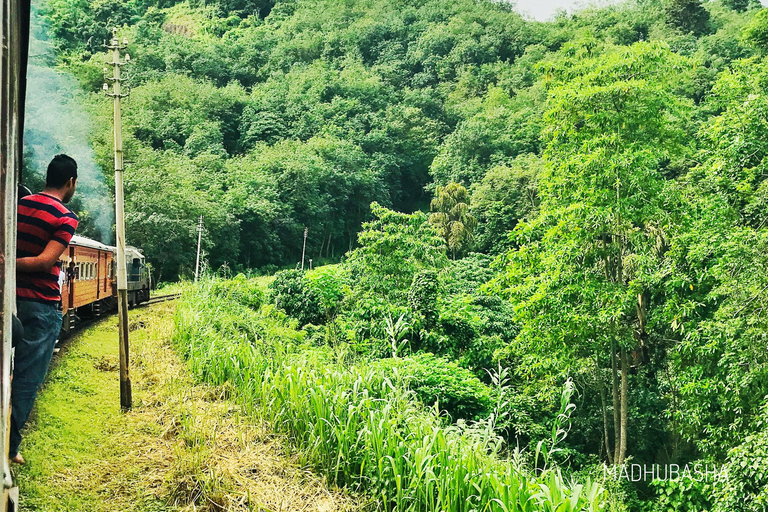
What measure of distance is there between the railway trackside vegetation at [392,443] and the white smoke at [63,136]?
56.4ft

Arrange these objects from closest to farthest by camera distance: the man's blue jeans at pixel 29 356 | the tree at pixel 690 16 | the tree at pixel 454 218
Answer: the man's blue jeans at pixel 29 356
the tree at pixel 454 218
the tree at pixel 690 16

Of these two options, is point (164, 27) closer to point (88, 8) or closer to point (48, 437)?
point (88, 8)

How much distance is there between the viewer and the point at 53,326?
8.89 feet

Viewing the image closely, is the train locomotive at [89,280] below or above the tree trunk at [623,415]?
above

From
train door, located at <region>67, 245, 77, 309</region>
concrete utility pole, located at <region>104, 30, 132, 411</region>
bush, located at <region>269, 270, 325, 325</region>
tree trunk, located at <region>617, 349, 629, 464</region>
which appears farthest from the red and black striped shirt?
tree trunk, located at <region>617, 349, 629, 464</region>

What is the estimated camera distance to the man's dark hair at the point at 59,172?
2773 mm

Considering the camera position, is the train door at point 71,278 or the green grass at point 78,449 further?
the train door at point 71,278

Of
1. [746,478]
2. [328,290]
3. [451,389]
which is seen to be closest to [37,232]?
[451,389]

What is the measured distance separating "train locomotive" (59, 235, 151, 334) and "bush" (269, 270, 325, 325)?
3633 millimetres

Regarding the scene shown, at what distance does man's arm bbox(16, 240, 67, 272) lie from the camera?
2533 mm

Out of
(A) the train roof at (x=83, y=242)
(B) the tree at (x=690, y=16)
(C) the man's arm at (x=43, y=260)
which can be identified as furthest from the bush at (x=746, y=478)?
(B) the tree at (x=690, y=16)

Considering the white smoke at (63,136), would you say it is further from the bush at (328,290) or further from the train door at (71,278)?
the train door at (71,278)

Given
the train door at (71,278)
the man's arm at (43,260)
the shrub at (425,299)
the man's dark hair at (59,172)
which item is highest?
the man's dark hair at (59,172)

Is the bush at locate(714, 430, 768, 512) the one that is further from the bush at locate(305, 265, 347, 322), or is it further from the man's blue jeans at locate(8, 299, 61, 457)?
the bush at locate(305, 265, 347, 322)
